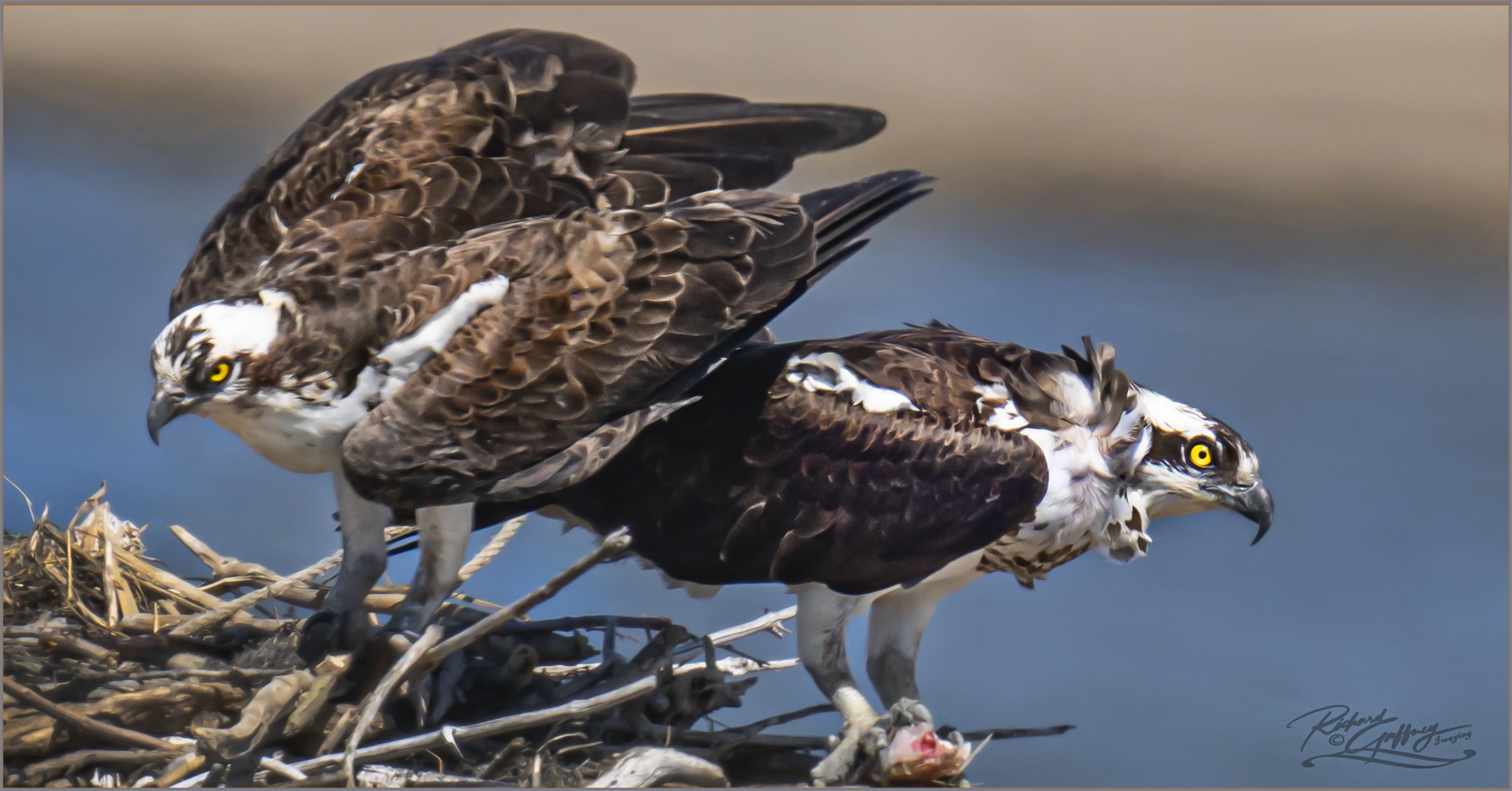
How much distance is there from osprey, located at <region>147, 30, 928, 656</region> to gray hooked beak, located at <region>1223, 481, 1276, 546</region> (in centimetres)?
116

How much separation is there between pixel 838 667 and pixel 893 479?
0.53m

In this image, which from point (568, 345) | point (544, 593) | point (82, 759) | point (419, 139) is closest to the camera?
point (544, 593)

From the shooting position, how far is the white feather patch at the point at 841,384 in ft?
13.4

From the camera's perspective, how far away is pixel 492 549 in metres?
4.66

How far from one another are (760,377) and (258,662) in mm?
1538

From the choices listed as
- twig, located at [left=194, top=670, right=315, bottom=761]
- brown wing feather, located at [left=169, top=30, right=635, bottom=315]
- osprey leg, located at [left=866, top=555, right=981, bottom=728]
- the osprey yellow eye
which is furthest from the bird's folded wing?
the osprey yellow eye

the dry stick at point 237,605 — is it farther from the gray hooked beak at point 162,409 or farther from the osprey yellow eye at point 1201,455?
the osprey yellow eye at point 1201,455

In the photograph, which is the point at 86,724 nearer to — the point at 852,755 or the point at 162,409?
the point at 162,409

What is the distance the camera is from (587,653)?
4.54 meters

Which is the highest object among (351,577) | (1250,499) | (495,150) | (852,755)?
(495,150)

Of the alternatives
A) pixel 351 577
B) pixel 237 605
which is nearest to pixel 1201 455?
pixel 351 577

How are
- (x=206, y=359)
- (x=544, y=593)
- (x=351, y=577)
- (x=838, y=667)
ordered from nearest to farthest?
(x=544, y=593), (x=206, y=359), (x=838, y=667), (x=351, y=577)

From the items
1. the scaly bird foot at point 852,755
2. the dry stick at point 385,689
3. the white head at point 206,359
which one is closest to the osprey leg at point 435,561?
the dry stick at point 385,689

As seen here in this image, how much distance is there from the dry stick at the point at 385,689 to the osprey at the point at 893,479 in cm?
56
